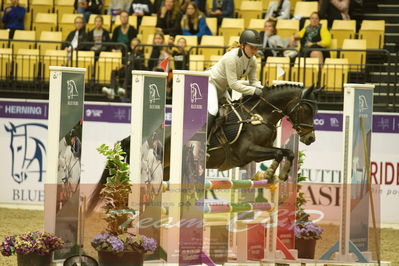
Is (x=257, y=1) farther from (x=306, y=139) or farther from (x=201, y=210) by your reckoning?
(x=201, y=210)

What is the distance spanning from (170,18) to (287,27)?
1.94m

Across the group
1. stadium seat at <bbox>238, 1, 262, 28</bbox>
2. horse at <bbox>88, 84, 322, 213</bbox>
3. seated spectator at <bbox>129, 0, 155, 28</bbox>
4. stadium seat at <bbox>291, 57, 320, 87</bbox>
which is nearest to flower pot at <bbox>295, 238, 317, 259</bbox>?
horse at <bbox>88, 84, 322, 213</bbox>

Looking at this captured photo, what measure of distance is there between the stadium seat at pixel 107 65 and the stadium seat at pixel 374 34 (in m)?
3.76

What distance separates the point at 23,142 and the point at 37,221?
199 centimetres

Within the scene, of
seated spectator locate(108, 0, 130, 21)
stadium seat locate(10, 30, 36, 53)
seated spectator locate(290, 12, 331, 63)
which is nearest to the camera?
seated spectator locate(290, 12, 331, 63)

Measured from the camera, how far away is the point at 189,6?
14195 mm

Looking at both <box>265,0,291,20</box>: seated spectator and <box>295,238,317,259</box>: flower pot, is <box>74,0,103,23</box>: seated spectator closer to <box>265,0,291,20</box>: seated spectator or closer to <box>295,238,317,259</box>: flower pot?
<box>265,0,291,20</box>: seated spectator

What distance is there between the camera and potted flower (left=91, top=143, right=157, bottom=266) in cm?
666

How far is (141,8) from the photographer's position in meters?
15.1

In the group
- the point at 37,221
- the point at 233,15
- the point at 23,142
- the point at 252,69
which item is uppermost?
the point at 233,15

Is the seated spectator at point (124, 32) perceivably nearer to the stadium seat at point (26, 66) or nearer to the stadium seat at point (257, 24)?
the stadium seat at point (26, 66)

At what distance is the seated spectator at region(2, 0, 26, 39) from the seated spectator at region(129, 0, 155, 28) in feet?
6.17

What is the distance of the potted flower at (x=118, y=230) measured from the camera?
666 cm

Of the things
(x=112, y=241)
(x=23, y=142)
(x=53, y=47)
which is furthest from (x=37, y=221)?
(x=112, y=241)
